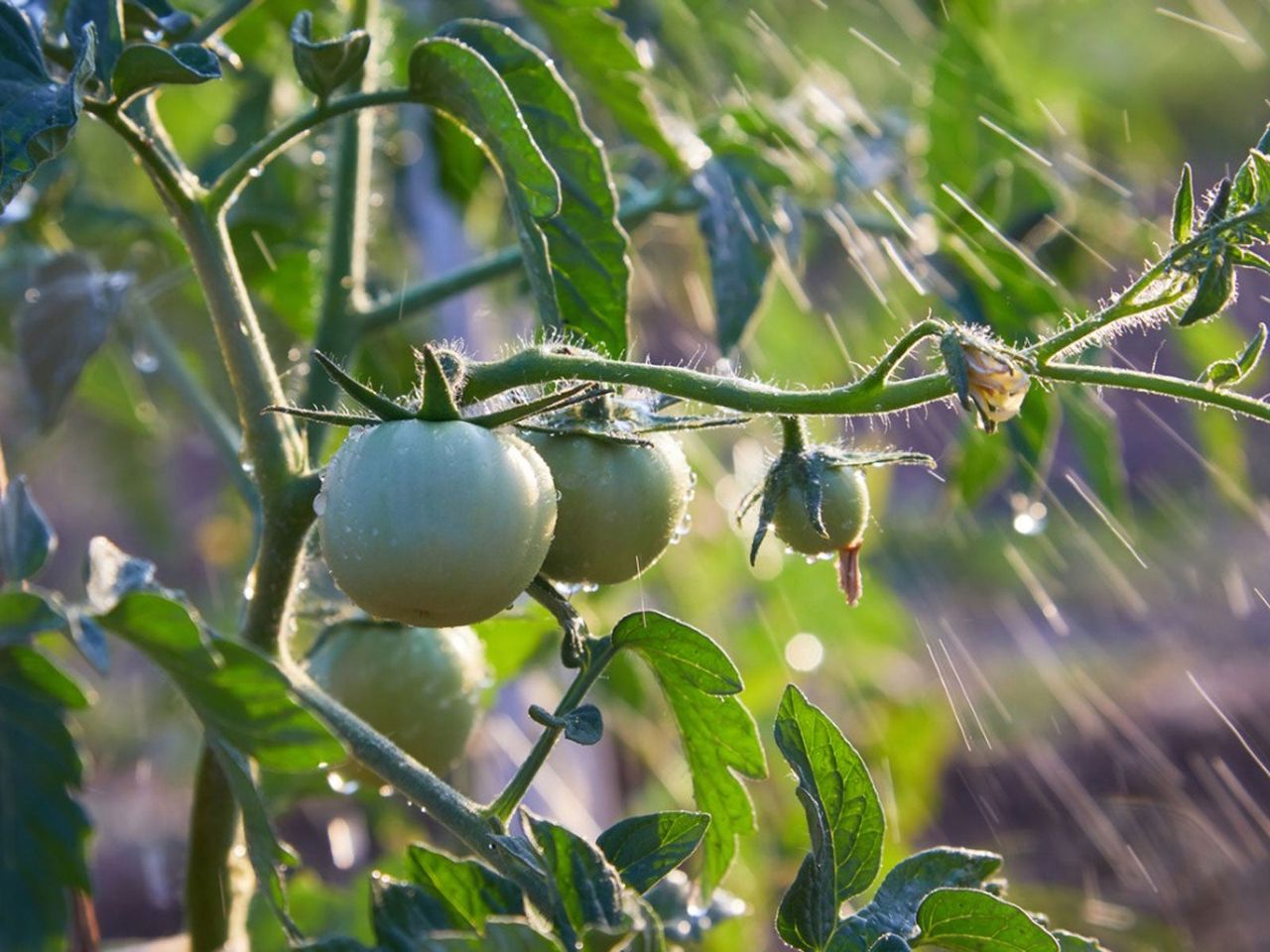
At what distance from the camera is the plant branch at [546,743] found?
52 centimetres

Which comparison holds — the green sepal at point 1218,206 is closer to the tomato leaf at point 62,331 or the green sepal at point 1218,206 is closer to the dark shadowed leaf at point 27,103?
the dark shadowed leaf at point 27,103

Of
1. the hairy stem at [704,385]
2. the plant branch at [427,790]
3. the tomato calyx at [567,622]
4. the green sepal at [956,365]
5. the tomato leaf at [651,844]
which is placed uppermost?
the green sepal at [956,365]

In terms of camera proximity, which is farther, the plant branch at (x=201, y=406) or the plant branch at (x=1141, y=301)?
the plant branch at (x=201, y=406)

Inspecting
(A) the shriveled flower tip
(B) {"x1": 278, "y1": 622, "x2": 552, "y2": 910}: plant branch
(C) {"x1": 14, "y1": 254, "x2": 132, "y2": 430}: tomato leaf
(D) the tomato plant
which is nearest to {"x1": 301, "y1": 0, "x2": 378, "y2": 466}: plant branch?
(D) the tomato plant

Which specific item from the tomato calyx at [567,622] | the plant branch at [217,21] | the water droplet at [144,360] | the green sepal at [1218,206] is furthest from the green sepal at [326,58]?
the water droplet at [144,360]

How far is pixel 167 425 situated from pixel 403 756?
921mm

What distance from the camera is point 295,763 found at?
0.54 metres

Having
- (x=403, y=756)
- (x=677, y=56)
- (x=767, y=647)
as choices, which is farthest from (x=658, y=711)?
(x=403, y=756)

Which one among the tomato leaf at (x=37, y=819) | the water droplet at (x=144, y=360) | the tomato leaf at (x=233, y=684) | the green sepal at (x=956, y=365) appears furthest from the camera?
the water droplet at (x=144, y=360)

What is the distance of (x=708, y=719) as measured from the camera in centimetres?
57

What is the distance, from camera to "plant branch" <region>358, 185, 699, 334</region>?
79 centimetres

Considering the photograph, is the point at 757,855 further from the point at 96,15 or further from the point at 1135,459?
the point at 1135,459

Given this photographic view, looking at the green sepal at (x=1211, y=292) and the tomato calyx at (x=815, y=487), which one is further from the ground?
the green sepal at (x=1211, y=292)

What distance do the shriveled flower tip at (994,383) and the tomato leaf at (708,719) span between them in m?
0.15
